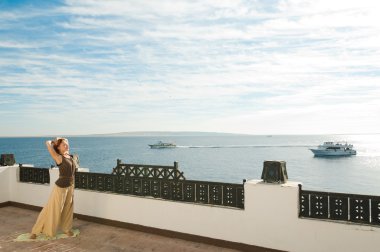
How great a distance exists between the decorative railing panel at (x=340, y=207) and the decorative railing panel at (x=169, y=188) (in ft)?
4.06

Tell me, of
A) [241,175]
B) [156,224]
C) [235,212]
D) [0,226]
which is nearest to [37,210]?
[0,226]

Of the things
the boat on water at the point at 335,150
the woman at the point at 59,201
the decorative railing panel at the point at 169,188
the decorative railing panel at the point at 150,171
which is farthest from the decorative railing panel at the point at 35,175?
the boat on water at the point at 335,150

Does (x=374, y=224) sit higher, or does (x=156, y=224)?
(x=374, y=224)

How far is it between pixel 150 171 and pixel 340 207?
4.12 m

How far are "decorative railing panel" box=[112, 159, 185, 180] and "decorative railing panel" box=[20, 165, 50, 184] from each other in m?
2.64

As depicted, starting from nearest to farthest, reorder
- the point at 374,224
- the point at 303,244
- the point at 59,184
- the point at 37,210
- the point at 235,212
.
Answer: the point at 374,224
the point at 303,244
the point at 235,212
the point at 59,184
the point at 37,210

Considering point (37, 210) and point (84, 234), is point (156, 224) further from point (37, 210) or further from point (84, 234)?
point (37, 210)

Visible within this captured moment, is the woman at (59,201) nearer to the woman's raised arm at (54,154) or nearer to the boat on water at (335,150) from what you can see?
the woman's raised arm at (54,154)

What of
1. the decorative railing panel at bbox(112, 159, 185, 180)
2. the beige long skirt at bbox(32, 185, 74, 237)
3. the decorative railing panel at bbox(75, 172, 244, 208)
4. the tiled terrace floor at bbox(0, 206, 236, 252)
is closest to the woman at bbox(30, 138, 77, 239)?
the beige long skirt at bbox(32, 185, 74, 237)

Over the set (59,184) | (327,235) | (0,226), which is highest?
(59,184)

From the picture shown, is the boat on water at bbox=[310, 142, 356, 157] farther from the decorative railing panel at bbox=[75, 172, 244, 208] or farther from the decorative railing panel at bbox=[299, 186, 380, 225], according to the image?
the decorative railing panel at bbox=[299, 186, 380, 225]

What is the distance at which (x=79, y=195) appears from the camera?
8.80 metres

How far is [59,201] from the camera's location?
24.2ft

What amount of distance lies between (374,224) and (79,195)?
6847mm
